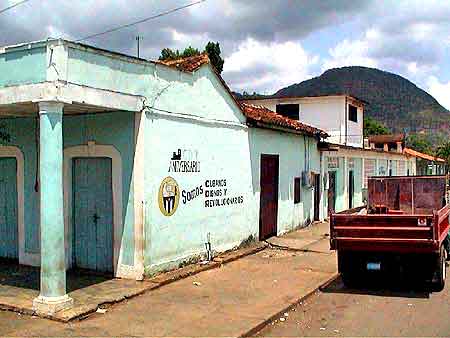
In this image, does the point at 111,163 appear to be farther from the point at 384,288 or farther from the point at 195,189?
the point at 384,288

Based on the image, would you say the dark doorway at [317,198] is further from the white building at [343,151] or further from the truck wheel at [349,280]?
the truck wheel at [349,280]

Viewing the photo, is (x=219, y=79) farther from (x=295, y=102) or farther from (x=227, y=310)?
(x=295, y=102)

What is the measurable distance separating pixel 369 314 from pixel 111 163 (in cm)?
532

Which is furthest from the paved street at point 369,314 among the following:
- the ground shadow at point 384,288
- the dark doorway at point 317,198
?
the dark doorway at point 317,198

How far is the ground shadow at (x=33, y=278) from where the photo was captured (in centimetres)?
938

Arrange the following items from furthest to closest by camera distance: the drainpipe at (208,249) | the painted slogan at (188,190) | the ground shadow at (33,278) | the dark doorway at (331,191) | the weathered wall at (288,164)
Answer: the dark doorway at (331,191), the weathered wall at (288,164), the drainpipe at (208,249), the painted slogan at (188,190), the ground shadow at (33,278)

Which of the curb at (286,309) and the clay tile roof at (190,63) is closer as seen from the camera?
the curb at (286,309)

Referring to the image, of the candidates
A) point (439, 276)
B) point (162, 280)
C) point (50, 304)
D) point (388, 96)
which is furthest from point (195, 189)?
point (388, 96)

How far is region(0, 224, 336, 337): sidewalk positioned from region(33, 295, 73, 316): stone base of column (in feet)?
0.68

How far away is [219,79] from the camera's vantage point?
12.4 m

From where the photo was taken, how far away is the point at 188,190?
11.2 metres

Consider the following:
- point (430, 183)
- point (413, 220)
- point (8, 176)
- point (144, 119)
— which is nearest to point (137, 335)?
point (144, 119)

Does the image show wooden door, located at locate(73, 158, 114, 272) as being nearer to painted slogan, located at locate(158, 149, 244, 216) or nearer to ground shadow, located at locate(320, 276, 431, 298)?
painted slogan, located at locate(158, 149, 244, 216)

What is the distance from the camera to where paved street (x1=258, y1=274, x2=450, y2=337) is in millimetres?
7316
